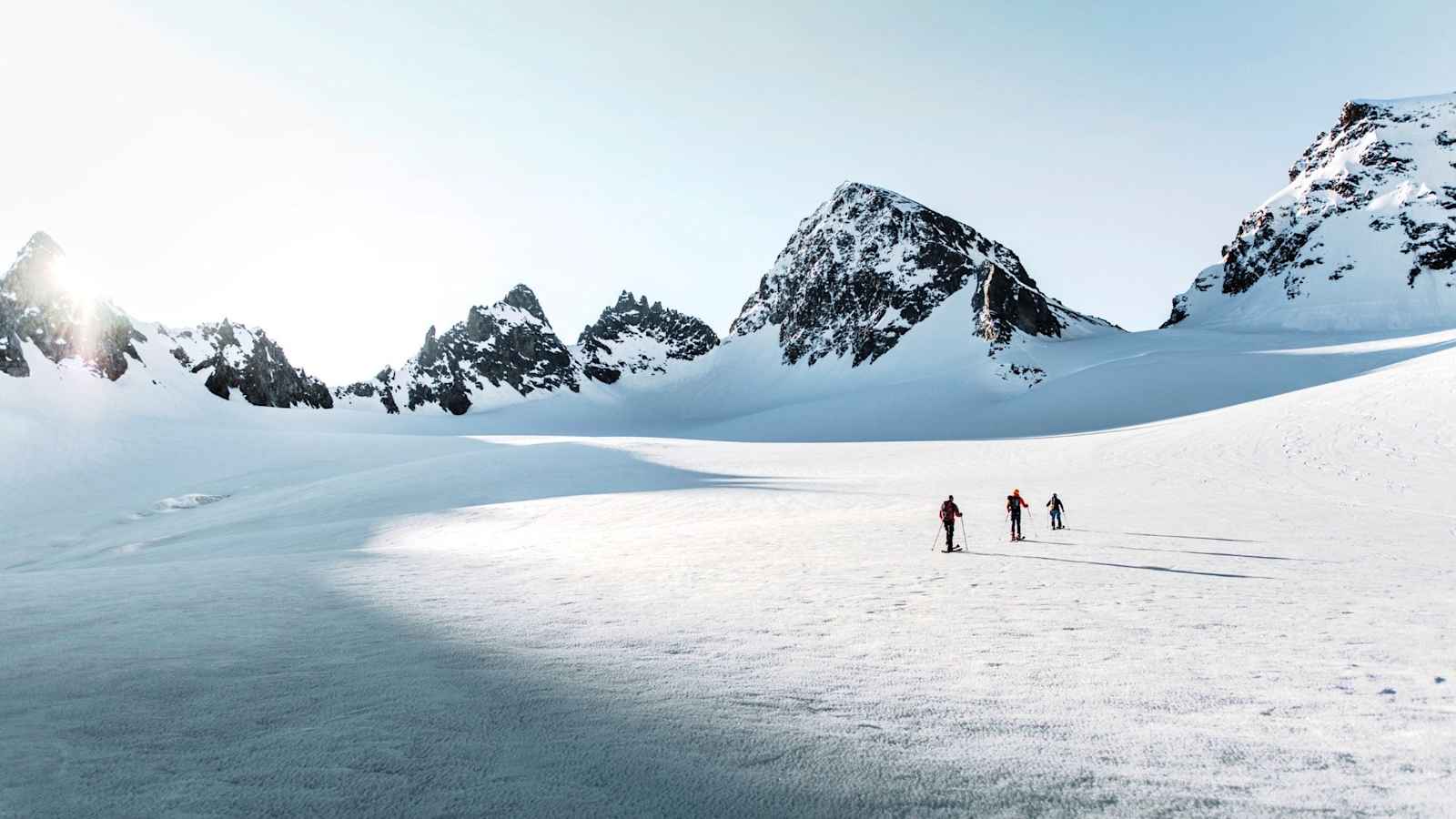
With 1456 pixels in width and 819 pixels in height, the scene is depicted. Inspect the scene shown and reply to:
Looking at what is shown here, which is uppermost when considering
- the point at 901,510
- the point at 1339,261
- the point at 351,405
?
the point at 1339,261

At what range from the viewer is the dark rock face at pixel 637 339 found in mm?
153837

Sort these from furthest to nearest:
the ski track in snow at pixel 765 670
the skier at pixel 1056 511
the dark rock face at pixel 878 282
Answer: the dark rock face at pixel 878 282 < the skier at pixel 1056 511 < the ski track in snow at pixel 765 670

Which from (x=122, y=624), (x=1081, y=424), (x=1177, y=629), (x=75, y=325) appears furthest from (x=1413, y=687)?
(x=75, y=325)

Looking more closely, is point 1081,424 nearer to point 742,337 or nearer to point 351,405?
point 742,337

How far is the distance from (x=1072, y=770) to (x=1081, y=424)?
46.9 meters

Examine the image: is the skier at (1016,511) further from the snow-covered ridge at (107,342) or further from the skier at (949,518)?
the snow-covered ridge at (107,342)

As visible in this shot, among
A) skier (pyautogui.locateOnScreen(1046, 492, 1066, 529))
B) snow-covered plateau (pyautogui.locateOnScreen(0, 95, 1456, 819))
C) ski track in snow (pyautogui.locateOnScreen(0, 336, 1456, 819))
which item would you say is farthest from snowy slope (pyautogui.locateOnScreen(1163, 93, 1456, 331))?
skier (pyautogui.locateOnScreen(1046, 492, 1066, 529))

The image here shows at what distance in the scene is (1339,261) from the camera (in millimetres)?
79062

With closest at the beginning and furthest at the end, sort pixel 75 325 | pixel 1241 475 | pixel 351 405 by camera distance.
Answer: pixel 1241 475
pixel 75 325
pixel 351 405

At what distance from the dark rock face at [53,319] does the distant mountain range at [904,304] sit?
0.17m

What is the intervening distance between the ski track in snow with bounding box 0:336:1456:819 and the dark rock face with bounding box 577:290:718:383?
135651mm

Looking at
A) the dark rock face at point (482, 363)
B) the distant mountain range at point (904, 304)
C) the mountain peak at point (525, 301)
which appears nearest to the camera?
the distant mountain range at point (904, 304)

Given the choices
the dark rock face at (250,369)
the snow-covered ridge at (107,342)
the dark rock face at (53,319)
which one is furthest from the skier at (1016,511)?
the dark rock face at (250,369)

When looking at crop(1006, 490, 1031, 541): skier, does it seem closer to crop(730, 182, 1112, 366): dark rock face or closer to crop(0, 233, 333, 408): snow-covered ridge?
crop(730, 182, 1112, 366): dark rock face
